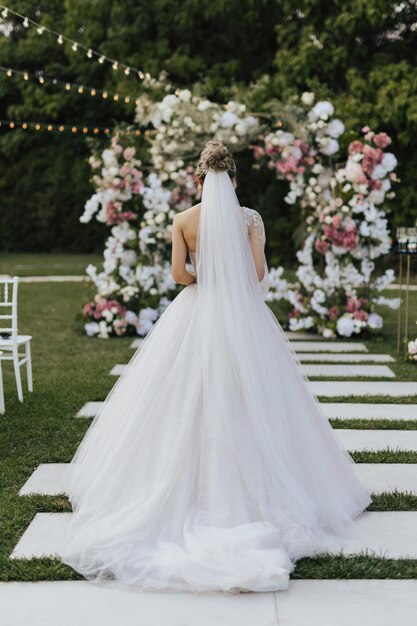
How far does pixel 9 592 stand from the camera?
3146 millimetres

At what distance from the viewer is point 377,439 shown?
5199 millimetres

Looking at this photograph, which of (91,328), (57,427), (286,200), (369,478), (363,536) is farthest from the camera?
(91,328)

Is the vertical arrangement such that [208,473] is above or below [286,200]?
below

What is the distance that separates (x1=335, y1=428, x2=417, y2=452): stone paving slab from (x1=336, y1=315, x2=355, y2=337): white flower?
11.9 ft

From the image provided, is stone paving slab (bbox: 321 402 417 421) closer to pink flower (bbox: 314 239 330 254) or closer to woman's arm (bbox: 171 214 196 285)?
woman's arm (bbox: 171 214 196 285)

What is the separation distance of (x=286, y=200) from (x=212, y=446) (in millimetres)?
5614

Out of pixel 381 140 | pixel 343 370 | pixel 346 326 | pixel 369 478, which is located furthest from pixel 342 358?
pixel 369 478

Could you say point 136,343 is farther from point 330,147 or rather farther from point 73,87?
point 73,87

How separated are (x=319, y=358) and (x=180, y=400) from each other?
438 cm

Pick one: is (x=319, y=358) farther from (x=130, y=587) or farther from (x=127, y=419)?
(x=130, y=587)

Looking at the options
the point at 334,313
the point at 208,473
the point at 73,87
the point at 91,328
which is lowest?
the point at 91,328

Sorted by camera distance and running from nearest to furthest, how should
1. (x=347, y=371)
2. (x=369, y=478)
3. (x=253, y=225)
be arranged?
(x=253, y=225)
(x=369, y=478)
(x=347, y=371)

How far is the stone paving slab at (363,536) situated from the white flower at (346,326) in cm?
512

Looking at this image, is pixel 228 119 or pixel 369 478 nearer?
pixel 369 478
